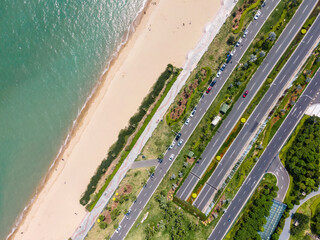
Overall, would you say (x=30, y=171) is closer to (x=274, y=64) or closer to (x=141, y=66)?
(x=141, y=66)

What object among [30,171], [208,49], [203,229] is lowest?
[30,171]

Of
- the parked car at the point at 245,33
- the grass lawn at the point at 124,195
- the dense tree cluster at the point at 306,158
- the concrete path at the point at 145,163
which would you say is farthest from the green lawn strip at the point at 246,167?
the grass lawn at the point at 124,195

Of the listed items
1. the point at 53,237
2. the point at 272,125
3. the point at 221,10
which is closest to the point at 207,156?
the point at 272,125

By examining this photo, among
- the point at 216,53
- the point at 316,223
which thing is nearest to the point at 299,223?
the point at 316,223

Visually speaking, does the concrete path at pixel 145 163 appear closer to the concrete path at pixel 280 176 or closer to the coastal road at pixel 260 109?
the coastal road at pixel 260 109

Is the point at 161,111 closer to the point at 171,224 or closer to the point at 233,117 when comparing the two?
the point at 233,117

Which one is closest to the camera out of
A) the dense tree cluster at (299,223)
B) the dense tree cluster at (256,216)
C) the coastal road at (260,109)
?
the dense tree cluster at (299,223)
